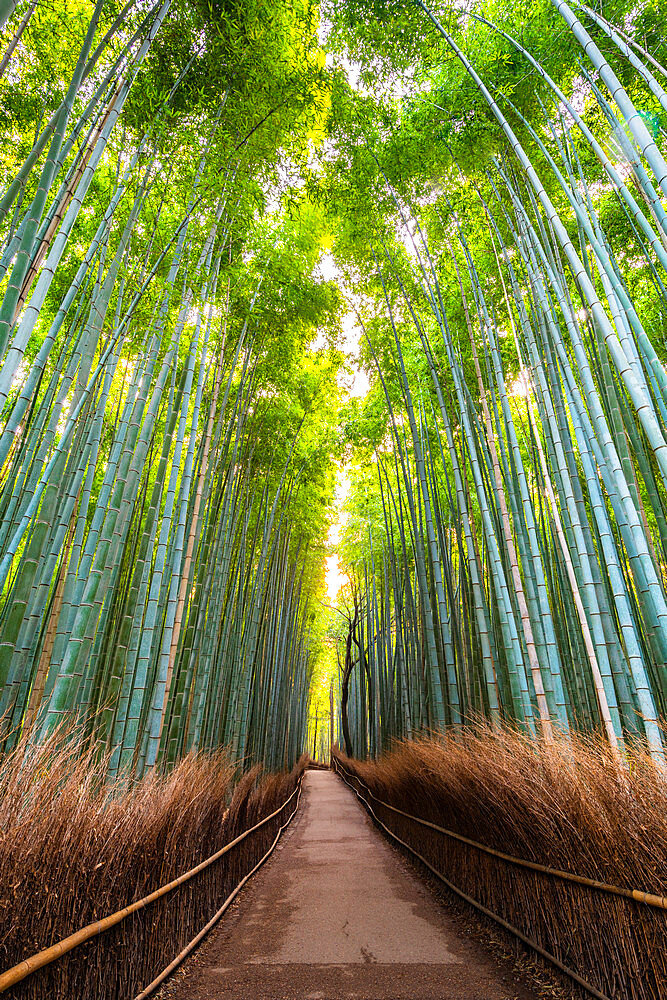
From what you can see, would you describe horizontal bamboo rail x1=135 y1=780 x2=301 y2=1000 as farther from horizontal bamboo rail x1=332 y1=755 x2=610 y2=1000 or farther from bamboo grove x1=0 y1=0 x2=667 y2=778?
horizontal bamboo rail x1=332 y1=755 x2=610 y2=1000

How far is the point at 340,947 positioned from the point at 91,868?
1.42 m

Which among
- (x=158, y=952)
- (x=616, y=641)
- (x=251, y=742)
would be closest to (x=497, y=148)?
(x=616, y=641)

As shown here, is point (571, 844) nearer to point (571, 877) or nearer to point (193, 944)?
point (571, 877)

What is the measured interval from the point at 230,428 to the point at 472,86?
9.80 ft

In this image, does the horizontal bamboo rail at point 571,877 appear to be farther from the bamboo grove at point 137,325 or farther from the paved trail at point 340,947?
the bamboo grove at point 137,325

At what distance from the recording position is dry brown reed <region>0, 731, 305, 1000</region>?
3.62 ft

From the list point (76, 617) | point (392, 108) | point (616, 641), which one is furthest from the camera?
point (392, 108)

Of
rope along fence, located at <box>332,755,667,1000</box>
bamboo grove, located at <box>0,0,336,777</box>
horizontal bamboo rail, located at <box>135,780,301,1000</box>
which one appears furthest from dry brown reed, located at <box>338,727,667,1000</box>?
bamboo grove, located at <box>0,0,336,777</box>

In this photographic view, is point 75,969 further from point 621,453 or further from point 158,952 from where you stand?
point 621,453

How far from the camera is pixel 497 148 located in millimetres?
3303

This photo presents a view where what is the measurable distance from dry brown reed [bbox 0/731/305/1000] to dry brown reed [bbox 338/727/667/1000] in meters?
1.34

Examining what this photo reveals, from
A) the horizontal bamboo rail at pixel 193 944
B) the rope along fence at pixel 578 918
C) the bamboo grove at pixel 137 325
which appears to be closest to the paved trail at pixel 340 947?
the horizontal bamboo rail at pixel 193 944

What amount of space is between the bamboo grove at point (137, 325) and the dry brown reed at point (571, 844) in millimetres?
1712

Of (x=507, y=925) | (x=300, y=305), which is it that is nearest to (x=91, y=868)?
(x=507, y=925)
